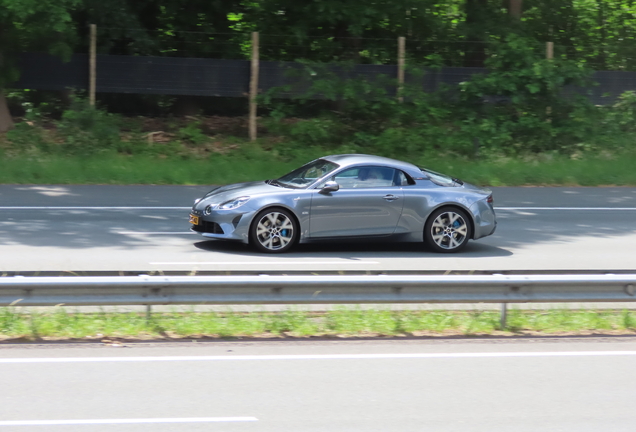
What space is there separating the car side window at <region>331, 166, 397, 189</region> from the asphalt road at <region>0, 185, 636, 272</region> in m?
0.91

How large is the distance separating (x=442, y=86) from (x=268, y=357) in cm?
1764

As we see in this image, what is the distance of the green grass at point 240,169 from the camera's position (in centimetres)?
1798

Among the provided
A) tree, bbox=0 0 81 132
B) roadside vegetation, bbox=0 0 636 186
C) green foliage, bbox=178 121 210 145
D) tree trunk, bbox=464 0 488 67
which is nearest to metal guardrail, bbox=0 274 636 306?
roadside vegetation, bbox=0 0 636 186

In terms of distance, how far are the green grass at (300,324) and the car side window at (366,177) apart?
3.40m

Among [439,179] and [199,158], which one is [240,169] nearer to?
[199,158]

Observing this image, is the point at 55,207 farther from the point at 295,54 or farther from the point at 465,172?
the point at 295,54

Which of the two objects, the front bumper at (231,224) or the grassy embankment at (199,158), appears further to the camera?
the grassy embankment at (199,158)

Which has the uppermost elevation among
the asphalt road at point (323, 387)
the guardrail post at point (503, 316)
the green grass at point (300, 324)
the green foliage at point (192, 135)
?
the green foliage at point (192, 135)

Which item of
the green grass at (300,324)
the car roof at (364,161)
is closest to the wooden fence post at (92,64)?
the car roof at (364,161)

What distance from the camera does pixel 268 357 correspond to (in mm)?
6770

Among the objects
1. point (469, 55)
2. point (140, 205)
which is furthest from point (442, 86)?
point (140, 205)

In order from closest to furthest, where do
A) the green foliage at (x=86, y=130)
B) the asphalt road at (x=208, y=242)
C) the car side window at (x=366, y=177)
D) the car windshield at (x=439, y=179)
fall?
the asphalt road at (x=208, y=242)
the car side window at (x=366, y=177)
the car windshield at (x=439, y=179)
the green foliage at (x=86, y=130)

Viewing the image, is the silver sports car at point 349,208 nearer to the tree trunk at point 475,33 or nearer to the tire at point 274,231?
the tire at point 274,231

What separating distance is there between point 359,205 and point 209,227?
196 cm
